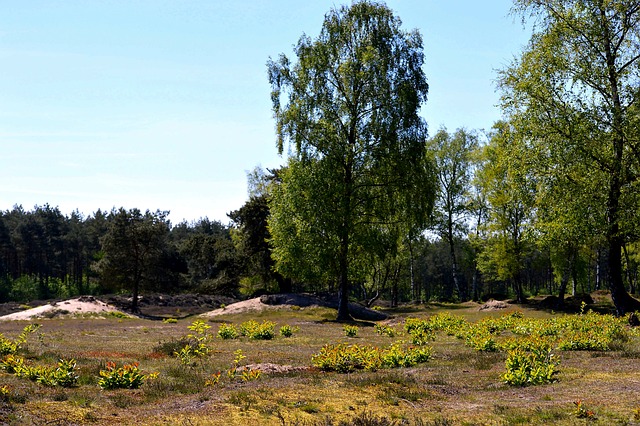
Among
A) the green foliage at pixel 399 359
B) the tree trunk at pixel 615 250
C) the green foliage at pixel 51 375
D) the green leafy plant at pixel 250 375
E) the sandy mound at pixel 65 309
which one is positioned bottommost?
the sandy mound at pixel 65 309

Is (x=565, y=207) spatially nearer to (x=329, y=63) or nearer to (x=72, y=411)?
(x=329, y=63)

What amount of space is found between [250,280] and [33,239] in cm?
5848

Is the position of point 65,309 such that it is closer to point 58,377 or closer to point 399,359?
point 58,377

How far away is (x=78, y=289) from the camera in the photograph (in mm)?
102062

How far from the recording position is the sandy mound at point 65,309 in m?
47.8

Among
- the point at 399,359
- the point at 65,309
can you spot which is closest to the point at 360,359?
the point at 399,359

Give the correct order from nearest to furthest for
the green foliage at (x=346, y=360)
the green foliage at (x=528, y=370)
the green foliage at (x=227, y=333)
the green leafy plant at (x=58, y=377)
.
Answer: the green leafy plant at (x=58, y=377), the green foliage at (x=528, y=370), the green foliage at (x=346, y=360), the green foliage at (x=227, y=333)

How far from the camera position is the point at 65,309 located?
50.7 metres

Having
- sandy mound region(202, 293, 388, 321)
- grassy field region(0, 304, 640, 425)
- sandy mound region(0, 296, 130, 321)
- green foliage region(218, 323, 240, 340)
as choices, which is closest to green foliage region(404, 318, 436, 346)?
grassy field region(0, 304, 640, 425)

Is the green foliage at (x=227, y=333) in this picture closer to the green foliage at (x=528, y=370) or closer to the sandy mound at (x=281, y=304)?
the green foliage at (x=528, y=370)

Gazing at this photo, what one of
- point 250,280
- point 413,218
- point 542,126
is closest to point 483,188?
point 413,218

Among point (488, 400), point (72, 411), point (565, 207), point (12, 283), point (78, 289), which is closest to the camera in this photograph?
point (72, 411)

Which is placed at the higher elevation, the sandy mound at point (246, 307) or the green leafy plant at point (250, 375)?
the green leafy plant at point (250, 375)

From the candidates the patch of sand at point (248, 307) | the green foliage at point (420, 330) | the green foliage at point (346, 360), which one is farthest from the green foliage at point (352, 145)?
the green foliage at point (346, 360)
